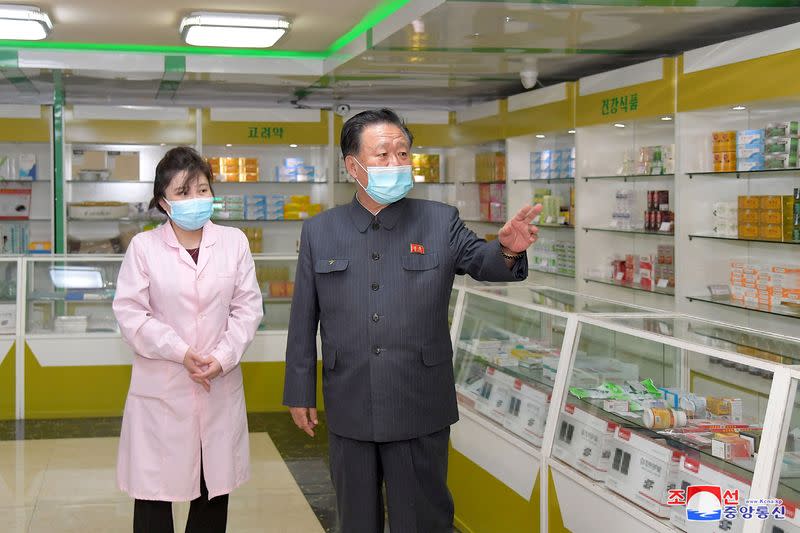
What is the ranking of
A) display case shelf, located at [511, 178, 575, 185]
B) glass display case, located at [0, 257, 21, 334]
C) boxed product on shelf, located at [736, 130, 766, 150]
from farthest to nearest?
1. display case shelf, located at [511, 178, 575, 185]
2. glass display case, located at [0, 257, 21, 334]
3. boxed product on shelf, located at [736, 130, 766, 150]

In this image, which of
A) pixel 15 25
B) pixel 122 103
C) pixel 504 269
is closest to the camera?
pixel 504 269

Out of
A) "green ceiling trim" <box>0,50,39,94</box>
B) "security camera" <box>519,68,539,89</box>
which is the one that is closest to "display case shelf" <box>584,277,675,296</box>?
"security camera" <box>519,68,539,89</box>

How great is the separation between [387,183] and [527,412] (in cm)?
143

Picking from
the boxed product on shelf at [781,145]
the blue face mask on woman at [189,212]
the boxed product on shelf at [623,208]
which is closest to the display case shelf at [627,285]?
the boxed product on shelf at [623,208]

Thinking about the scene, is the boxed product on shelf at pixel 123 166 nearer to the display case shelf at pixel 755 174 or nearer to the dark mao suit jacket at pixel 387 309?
the display case shelf at pixel 755 174

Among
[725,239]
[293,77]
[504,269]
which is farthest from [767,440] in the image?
[293,77]

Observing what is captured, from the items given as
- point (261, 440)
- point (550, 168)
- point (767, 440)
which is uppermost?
point (550, 168)

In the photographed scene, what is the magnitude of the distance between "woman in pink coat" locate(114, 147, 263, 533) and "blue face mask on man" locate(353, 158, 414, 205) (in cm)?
84

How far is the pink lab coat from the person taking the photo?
316cm

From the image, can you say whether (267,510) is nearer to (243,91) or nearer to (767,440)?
(767,440)

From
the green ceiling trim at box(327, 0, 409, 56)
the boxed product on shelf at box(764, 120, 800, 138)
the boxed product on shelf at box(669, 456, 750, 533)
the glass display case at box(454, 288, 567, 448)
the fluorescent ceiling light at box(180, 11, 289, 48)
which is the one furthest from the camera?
the fluorescent ceiling light at box(180, 11, 289, 48)

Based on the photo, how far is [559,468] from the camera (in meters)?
3.21

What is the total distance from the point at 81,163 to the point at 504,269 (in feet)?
26.6

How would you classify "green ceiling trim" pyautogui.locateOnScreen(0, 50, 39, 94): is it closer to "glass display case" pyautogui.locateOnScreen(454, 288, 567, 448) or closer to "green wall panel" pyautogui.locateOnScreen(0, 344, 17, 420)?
"green wall panel" pyautogui.locateOnScreen(0, 344, 17, 420)
